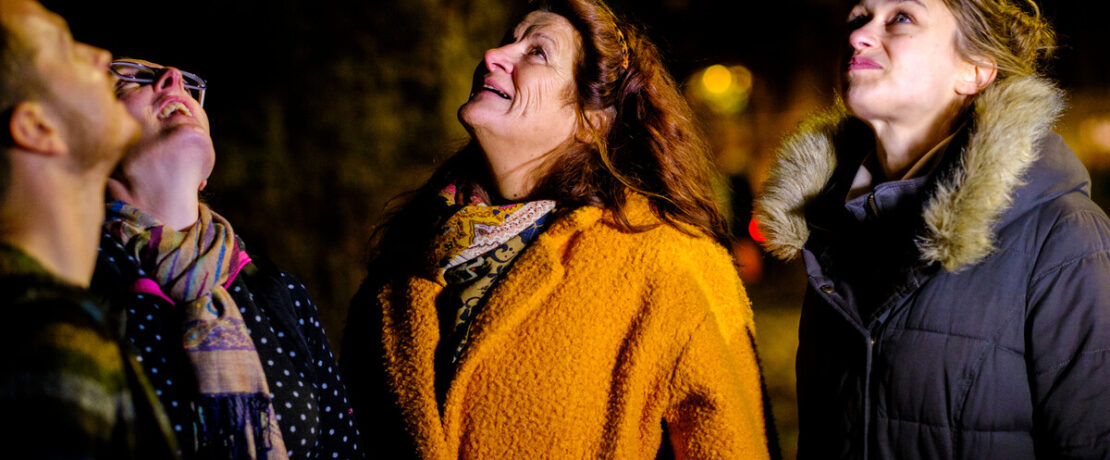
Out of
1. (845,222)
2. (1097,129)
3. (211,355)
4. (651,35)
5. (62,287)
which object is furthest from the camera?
(1097,129)

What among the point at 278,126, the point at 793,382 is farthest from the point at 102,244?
the point at 793,382

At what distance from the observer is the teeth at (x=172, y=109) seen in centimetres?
139

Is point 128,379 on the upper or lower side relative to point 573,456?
upper

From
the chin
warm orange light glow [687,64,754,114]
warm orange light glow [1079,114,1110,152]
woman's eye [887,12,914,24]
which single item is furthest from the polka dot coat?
warm orange light glow [687,64,754,114]

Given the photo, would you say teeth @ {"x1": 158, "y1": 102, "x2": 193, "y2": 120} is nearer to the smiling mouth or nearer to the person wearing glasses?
the person wearing glasses

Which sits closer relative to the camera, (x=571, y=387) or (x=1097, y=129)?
(x=571, y=387)

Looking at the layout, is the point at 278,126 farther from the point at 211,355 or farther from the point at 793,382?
the point at 793,382

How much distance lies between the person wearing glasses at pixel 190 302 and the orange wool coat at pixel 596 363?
12.7 inches

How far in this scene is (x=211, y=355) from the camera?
50.3 inches

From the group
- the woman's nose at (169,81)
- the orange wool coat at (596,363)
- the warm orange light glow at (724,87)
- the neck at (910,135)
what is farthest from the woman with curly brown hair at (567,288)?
the warm orange light glow at (724,87)

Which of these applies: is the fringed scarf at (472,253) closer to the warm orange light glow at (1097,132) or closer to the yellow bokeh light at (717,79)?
the warm orange light glow at (1097,132)

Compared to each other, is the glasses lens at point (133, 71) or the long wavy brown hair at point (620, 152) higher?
the glasses lens at point (133, 71)

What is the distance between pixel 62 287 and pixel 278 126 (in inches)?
160

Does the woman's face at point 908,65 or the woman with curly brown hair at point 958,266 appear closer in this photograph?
the woman with curly brown hair at point 958,266
